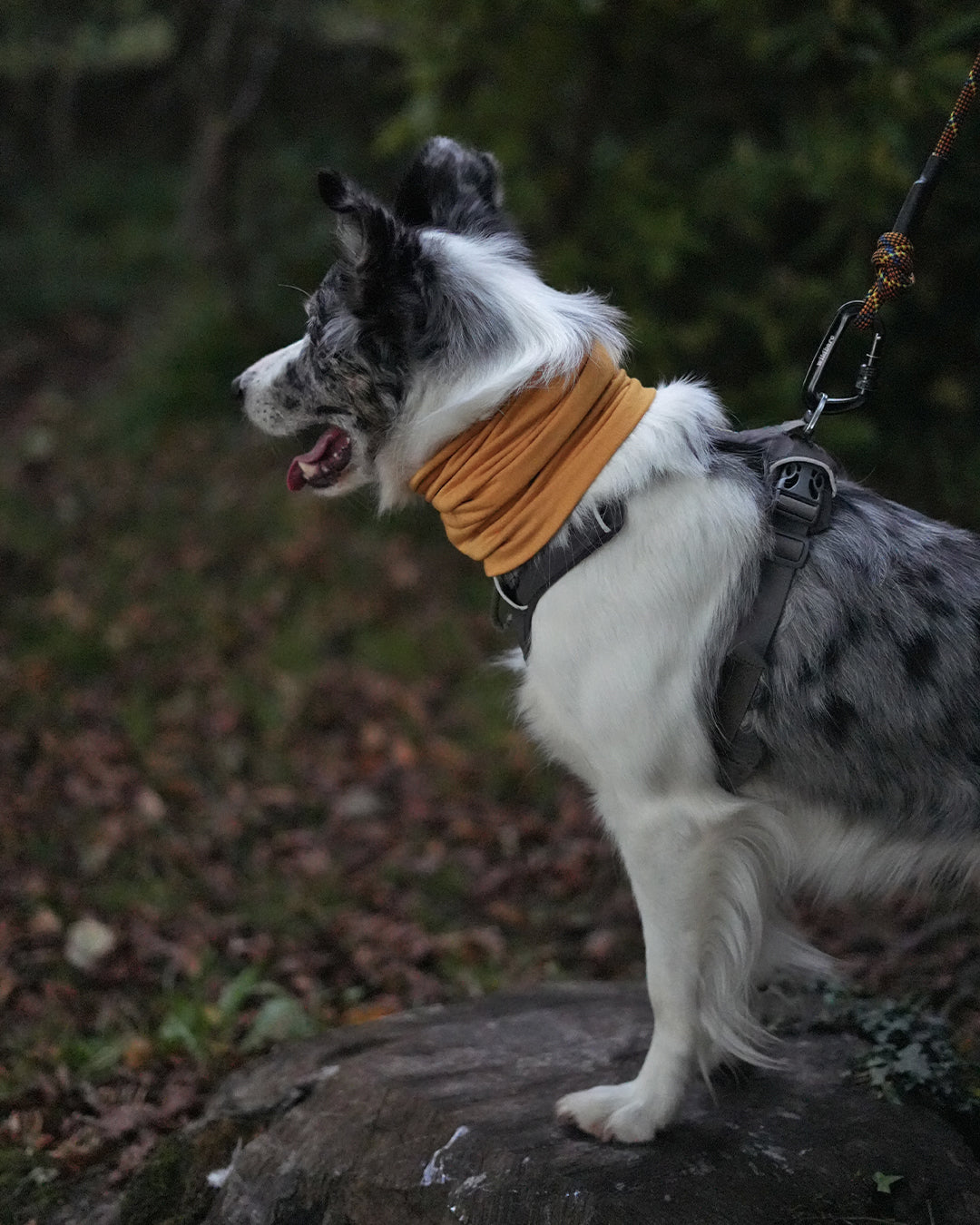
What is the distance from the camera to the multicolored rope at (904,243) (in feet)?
8.66

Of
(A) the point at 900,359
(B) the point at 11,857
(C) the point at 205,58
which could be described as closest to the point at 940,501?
(A) the point at 900,359

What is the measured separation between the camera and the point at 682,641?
96.3 inches

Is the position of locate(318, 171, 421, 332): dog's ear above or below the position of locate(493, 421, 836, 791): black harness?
above

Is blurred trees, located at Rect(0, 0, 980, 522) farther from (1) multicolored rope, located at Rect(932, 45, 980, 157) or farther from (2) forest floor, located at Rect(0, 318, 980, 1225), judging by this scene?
Answer: (1) multicolored rope, located at Rect(932, 45, 980, 157)

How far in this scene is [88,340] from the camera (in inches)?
342

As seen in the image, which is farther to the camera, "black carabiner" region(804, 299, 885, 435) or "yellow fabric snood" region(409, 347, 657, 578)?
"black carabiner" region(804, 299, 885, 435)

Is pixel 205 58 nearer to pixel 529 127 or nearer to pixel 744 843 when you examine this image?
pixel 529 127

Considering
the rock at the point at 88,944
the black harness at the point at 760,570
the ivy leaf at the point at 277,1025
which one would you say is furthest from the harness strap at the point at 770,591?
the rock at the point at 88,944

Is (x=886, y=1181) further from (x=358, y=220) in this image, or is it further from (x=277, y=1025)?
(x=358, y=220)

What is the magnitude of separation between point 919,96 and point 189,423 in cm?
470

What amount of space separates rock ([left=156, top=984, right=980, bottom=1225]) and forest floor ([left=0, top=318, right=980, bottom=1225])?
456mm

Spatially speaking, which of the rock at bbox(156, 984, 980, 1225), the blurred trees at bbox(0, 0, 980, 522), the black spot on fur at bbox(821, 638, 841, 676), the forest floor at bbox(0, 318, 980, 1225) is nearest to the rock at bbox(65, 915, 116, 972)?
the forest floor at bbox(0, 318, 980, 1225)

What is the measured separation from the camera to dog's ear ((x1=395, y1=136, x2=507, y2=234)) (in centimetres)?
277

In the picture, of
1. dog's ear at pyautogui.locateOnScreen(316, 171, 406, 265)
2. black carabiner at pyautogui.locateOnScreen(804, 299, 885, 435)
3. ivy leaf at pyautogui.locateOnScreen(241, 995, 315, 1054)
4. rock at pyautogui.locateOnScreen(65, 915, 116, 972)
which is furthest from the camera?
rock at pyautogui.locateOnScreen(65, 915, 116, 972)
